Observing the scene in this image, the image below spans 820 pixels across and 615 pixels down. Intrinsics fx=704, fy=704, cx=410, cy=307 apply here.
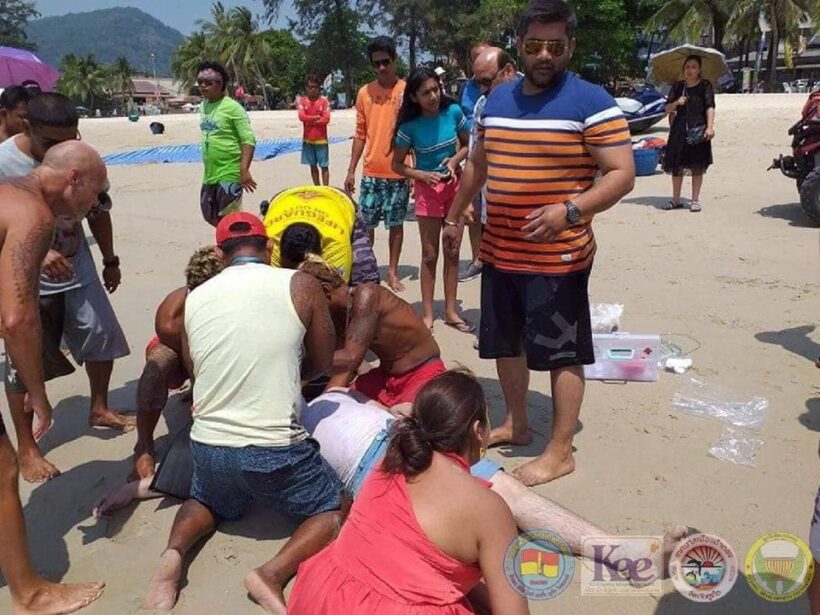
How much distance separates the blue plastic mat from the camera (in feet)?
54.7

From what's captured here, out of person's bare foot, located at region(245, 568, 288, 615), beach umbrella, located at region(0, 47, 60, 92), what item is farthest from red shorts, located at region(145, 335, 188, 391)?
beach umbrella, located at region(0, 47, 60, 92)

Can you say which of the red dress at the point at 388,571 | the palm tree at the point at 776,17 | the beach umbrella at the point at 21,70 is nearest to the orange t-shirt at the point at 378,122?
the red dress at the point at 388,571

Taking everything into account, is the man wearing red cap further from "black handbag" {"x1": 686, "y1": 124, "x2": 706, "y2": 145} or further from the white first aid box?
"black handbag" {"x1": 686, "y1": 124, "x2": 706, "y2": 145}

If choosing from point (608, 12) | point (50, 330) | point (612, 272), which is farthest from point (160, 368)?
point (608, 12)

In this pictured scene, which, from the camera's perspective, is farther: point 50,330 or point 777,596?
point 50,330

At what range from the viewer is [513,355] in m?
3.18

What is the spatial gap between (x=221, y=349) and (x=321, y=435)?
0.60m

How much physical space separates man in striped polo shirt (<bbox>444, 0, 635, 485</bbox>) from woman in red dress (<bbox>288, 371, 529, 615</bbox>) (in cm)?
107

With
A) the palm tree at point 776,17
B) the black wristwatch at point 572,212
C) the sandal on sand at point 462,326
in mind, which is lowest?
the sandal on sand at point 462,326

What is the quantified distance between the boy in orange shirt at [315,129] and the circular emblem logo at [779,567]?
829 centimetres

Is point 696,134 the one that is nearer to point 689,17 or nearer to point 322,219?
point 322,219

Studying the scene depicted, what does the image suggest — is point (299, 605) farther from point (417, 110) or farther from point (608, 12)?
point (608, 12)

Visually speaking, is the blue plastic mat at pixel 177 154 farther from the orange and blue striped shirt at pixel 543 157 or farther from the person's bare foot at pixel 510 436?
the orange and blue striped shirt at pixel 543 157

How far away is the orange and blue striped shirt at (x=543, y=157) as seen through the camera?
106 inches
